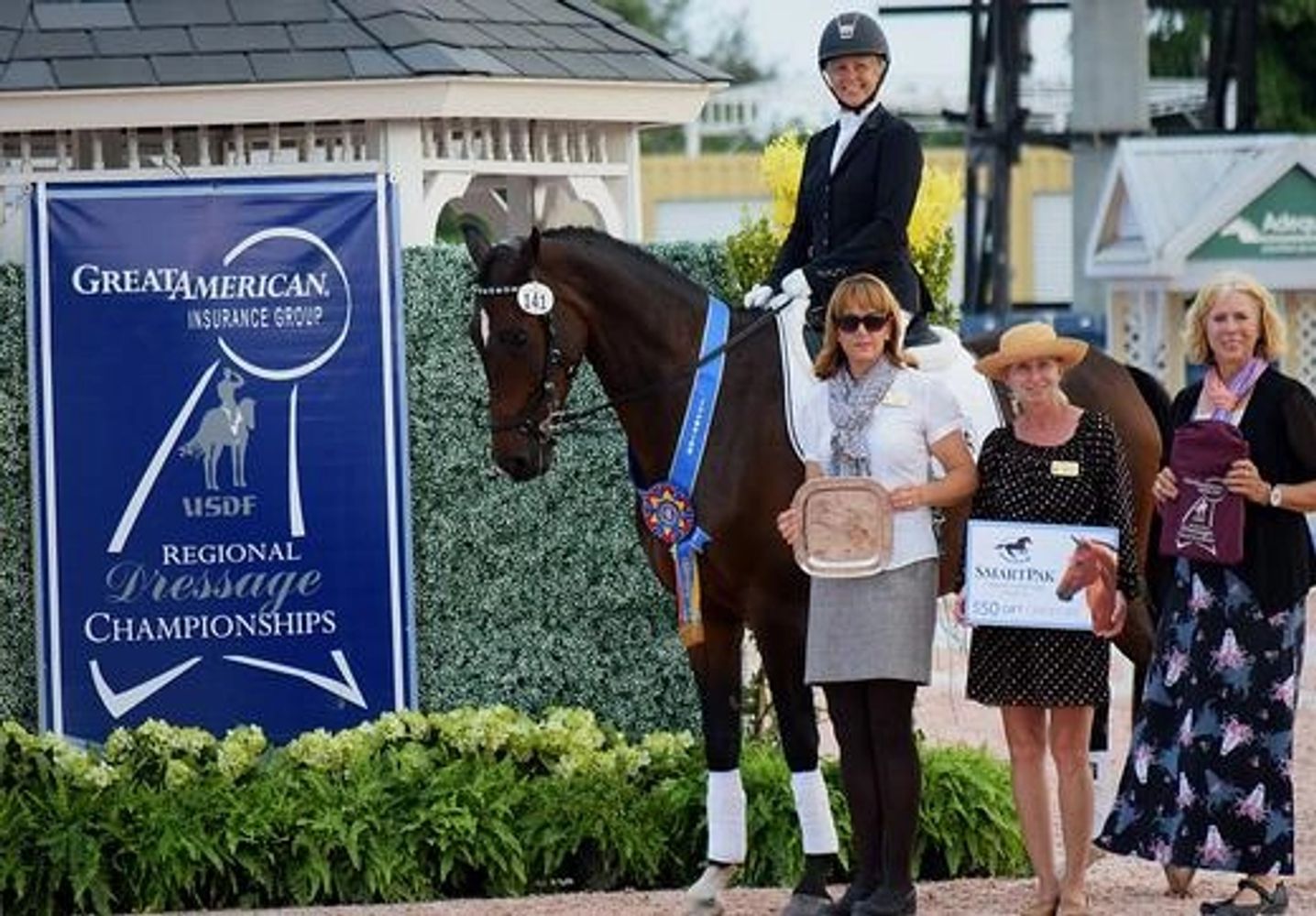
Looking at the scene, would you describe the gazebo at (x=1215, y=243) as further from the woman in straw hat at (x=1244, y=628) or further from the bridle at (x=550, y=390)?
the woman in straw hat at (x=1244, y=628)

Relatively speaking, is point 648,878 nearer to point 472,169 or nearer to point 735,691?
point 735,691

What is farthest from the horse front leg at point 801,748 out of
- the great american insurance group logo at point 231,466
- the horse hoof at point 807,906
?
the great american insurance group logo at point 231,466

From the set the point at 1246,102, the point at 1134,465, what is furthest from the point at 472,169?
the point at 1246,102

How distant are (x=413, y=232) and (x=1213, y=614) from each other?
13.1 feet

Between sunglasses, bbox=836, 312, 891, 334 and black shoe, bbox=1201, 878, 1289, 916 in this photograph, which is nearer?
sunglasses, bbox=836, 312, 891, 334

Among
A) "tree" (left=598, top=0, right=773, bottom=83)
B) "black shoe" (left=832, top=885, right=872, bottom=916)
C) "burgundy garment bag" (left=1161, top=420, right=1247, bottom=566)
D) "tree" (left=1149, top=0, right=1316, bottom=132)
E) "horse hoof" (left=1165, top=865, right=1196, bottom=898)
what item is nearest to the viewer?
"burgundy garment bag" (left=1161, top=420, right=1247, bottom=566)

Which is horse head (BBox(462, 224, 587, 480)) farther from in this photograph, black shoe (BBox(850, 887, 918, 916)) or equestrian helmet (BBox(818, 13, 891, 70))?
black shoe (BBox(850, 887, 918, 916))

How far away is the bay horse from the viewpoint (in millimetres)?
9578

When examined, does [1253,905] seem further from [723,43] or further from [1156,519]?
[723,43]

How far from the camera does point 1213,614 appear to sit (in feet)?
30.5

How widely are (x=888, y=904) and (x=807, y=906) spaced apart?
486 millimetres

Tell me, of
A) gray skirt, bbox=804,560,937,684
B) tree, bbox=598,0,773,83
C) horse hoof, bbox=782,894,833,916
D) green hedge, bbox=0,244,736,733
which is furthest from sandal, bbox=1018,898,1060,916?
tree, bbox=598,0,773,83

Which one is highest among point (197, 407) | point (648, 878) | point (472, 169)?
point (472, 169)

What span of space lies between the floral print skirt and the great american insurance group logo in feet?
10.8
